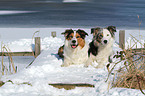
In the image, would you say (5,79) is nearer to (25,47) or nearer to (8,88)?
(8,88)

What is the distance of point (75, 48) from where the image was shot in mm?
6711

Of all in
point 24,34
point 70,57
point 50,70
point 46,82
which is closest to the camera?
point 46,82

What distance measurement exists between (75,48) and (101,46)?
66 cm

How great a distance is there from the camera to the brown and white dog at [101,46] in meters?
6.36

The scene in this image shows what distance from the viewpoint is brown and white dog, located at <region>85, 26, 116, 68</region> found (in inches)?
251

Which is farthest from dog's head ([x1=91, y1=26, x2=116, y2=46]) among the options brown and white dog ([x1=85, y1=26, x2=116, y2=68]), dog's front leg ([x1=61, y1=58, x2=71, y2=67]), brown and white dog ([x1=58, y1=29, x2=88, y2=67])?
dog's front leg ([x1=61, y1=58, x2=71, y2=67])

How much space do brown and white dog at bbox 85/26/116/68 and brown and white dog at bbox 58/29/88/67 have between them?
175 millimetres

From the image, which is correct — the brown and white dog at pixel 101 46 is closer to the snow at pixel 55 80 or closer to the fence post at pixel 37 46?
the snow at pixel 55 80

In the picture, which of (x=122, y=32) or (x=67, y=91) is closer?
(x=67, y=91)

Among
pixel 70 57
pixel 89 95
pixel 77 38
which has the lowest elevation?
pixel 89 95

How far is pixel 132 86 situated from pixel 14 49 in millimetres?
4871

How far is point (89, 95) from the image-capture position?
4773 mm

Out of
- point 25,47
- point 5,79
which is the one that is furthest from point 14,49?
point 5,79

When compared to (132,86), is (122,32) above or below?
above
